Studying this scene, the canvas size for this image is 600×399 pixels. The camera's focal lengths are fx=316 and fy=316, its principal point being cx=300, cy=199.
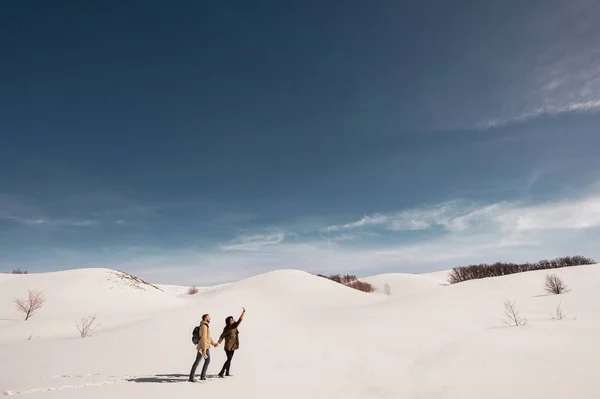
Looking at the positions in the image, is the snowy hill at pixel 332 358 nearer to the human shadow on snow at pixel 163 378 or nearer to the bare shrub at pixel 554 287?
the human shadow on snow at pixel 163 378

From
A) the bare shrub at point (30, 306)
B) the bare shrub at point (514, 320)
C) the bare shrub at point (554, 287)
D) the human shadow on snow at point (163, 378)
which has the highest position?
the bare shrub at point (30, 306)

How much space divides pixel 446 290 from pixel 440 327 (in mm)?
24044

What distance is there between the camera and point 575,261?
3430 inches

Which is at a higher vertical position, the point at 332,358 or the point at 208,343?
the point at 208,343

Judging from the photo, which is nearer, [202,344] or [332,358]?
[202,344]

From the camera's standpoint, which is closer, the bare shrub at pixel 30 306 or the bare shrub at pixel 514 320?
the bare shrub at pixel 514 320

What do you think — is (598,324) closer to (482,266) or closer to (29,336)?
(29,336)

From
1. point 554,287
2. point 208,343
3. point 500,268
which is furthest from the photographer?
point 500,268

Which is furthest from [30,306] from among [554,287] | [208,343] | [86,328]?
[554,287]

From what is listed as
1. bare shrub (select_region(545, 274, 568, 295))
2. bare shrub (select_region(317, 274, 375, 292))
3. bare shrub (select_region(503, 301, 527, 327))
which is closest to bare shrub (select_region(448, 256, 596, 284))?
bare shrub (select_region(317, 274, 375, 292))

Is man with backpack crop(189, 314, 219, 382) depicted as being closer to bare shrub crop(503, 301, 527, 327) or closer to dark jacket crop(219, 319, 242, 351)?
dark jacket crop(219, 319, 242, 351)

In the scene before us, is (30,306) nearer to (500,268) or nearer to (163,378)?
(163,378)

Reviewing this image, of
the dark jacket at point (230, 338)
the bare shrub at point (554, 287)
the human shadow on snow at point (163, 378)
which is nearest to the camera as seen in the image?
the human shadow on snow at point (163, 378)

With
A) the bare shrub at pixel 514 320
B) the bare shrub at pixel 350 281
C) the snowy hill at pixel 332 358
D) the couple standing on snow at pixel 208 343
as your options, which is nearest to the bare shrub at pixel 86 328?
the snowy hill at pixel 332 358
